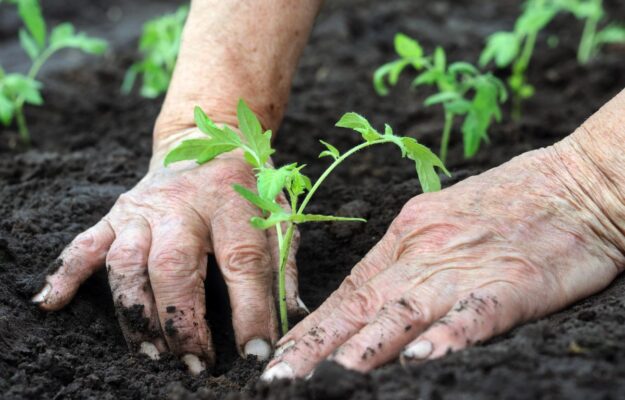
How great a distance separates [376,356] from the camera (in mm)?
1900

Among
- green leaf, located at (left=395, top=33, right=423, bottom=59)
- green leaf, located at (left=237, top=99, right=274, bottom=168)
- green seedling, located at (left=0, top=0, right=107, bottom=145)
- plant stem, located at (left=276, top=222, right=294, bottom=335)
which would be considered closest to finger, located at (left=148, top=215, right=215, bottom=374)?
plant stem, located at (left=276, top=222, right=294, bottom=335)

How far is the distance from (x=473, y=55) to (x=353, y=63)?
82 centimetres

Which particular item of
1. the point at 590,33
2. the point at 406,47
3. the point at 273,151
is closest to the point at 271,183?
the point at 273,151

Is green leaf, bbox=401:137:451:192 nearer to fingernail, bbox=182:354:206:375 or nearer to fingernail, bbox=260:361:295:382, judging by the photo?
fingernail, bbox=260:361:295:382

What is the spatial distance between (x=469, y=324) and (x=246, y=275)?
0.69 meters

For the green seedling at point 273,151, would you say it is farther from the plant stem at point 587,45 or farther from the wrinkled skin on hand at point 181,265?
the plant stem at point 587,45

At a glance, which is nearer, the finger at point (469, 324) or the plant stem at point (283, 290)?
the finger at point (469, 324)

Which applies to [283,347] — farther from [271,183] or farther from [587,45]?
[587,45]

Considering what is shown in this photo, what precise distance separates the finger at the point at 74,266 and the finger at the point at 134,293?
8 cm

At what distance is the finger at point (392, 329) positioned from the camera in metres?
1.90

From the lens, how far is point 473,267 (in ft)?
6.77

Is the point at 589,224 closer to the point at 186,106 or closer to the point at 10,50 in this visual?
the point at 186,106

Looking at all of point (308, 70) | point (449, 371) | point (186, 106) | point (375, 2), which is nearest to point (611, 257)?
point (449, 371)

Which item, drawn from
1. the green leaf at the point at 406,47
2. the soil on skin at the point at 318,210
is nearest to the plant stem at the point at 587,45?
the soil on skin at the point at 318,210
